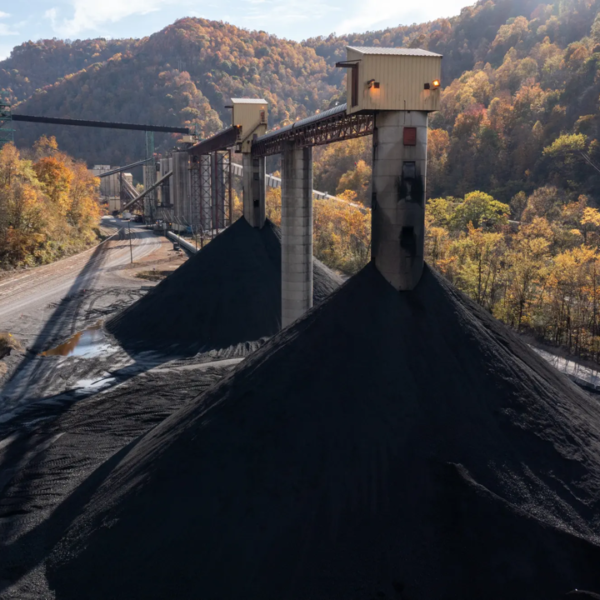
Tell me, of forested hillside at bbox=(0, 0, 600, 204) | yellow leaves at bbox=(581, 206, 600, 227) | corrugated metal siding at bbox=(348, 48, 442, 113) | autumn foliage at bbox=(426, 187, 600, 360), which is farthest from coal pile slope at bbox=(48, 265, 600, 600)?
forested hillside at bbox=(0, 0, 600, 204)

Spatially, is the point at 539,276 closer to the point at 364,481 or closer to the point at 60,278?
the point at 364,481

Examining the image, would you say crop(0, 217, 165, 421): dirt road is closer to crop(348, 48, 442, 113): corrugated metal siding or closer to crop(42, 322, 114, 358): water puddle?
crop(42, 322, 114, 358): water puddle

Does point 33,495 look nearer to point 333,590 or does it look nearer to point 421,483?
point 333,590


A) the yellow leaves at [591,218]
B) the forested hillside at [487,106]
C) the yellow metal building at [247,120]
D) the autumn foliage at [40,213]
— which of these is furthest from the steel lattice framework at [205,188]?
the yellow leaves at [591,218]

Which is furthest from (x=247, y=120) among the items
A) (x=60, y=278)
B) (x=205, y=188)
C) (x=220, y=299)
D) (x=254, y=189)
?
(x=205, y=188)

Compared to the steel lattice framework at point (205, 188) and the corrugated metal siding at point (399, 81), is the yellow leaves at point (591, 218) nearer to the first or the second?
the corrugated metal siding at point (399, 81)
